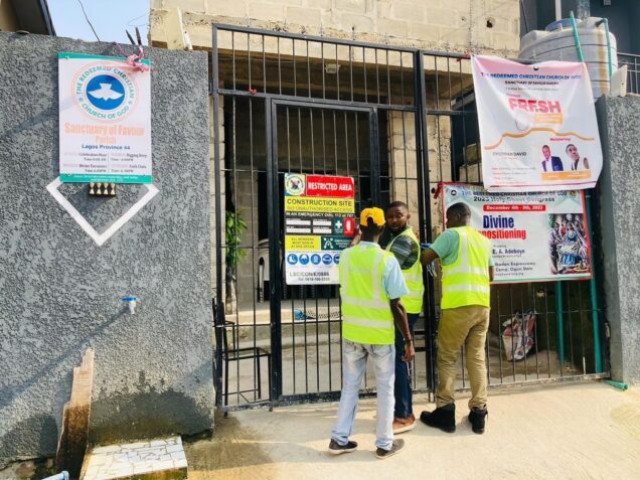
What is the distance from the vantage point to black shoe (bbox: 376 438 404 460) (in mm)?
3385

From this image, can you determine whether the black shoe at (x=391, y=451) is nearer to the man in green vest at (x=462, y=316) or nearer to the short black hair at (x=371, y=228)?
the man in green vest at (x=462, y=316)

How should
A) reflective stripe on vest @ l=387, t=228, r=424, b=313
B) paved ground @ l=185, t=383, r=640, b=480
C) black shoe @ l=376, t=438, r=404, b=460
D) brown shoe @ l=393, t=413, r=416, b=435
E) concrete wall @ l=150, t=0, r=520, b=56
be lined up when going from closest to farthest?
paved ground @ l=185, t=383, r=640, b=480
black shoe @ l=376, t=438, r=404, b=460
brown shoe @ l=393, t=413, r=416, b=435
reflective stripe on vest @ l=387, t=228, r=424, b=313
concrete wall @ l=150, t=0, r=520, b=56

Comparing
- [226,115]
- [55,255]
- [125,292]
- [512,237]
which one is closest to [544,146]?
[512,237]

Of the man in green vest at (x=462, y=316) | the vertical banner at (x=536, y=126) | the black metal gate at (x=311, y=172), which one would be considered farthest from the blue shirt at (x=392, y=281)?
the vertical banner at (x=536, y=126)

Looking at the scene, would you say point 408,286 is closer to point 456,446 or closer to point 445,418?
point 445,418

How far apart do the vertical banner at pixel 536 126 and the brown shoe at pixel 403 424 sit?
211 cm

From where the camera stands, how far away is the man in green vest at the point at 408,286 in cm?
376

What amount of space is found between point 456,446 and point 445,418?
0.23 meters

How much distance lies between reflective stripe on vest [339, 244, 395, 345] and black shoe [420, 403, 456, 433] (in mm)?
856

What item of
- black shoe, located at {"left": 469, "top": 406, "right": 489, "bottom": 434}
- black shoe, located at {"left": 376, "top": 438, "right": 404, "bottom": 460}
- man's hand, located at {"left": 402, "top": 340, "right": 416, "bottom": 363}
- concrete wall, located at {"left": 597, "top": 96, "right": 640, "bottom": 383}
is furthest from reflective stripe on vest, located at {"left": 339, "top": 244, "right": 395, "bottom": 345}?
concrete wall, located at {"left": 597, "top": 96, "right": 640, "bottom": 383}

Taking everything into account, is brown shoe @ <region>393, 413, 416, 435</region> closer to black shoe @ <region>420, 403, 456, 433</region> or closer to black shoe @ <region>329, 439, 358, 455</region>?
black shoe @ <region>420, 403, 456, 433</region>

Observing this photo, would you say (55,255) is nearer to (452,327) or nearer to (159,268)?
(159,268)

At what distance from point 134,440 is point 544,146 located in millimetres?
4211

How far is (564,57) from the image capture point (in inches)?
201
